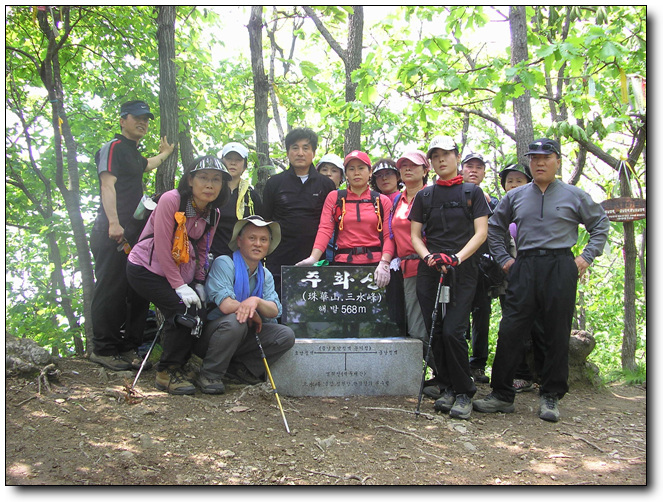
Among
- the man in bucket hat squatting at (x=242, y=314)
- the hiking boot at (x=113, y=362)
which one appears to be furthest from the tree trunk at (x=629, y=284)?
the hiking boot at (x=113, y=362)

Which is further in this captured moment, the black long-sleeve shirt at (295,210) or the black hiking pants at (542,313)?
the black long-sleeve shirt at (295,210)

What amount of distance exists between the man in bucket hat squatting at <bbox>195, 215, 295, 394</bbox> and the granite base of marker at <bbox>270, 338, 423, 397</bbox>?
192 mm

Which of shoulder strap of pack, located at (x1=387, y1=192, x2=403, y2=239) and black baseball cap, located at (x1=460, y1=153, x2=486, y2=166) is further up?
black baseball cap, located at (x1=460, y1=153, x2=486, y2=166)

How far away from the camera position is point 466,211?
14.8 ft

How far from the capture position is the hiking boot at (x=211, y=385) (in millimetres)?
4555

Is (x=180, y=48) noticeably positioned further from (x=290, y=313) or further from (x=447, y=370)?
(x=447, y=370)

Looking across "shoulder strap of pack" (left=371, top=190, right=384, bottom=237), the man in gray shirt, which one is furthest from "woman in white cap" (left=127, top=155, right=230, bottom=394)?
the man in gray shirt

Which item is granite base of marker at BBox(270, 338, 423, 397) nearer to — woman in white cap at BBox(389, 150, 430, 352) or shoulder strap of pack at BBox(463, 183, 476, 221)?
woman in white cap at BBox(389, 150, 430, 352)

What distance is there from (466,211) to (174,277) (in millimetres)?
2709

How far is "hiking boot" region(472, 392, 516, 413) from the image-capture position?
453 cm

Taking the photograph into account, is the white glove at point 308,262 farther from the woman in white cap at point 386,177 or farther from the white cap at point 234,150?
the white cap at point 234,150

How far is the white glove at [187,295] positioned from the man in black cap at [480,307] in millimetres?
2865

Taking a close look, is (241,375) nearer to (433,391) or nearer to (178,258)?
(178,258)

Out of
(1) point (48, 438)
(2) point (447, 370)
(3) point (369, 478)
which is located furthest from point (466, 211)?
(1) point (48, 438)
